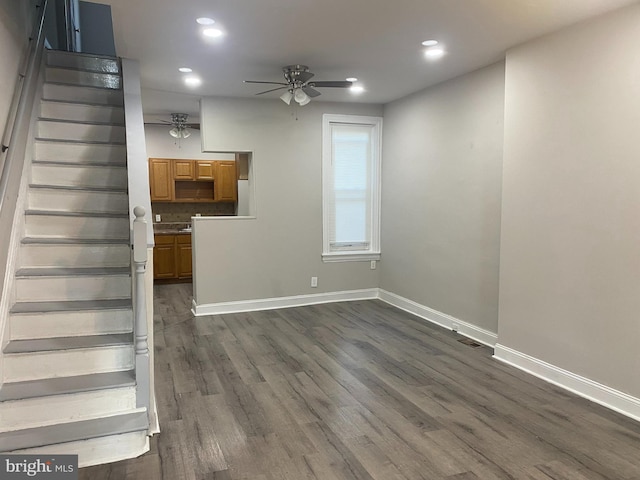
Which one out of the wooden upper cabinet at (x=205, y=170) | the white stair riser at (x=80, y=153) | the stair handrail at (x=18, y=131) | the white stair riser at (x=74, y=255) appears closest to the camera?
the stair handrail at (x=18, y=131)

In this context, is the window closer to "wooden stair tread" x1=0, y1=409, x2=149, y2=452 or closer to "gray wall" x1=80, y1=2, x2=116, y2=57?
"gray wall" x1=80, y1=2, x2=116, y2=57

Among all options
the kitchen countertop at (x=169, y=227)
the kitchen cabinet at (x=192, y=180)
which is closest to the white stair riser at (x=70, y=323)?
the kitchen countertop at (x=169, y=227)

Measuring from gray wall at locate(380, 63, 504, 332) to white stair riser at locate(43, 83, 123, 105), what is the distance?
3.31m

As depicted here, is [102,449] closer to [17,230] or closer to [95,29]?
[17,230]

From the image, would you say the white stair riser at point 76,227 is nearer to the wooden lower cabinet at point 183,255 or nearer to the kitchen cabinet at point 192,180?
Result: the wooden lower cabinet at point 183,255

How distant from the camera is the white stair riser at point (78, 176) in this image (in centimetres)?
370

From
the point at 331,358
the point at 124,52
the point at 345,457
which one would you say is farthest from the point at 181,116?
the point at 345,457

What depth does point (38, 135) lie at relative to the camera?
12.8ft

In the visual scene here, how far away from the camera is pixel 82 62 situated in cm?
449

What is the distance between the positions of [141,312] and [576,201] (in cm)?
307

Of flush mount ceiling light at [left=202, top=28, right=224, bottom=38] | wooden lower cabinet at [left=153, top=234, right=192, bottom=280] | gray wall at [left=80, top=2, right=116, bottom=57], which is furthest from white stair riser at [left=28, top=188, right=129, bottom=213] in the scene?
wooden lower cabinet at [left=153, top=234, right=192, bottom=280]

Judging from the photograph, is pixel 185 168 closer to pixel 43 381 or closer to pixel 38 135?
pixel 38 135

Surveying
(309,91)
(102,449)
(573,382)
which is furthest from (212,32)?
(573,382)

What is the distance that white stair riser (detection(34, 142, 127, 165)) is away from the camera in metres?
3.83
